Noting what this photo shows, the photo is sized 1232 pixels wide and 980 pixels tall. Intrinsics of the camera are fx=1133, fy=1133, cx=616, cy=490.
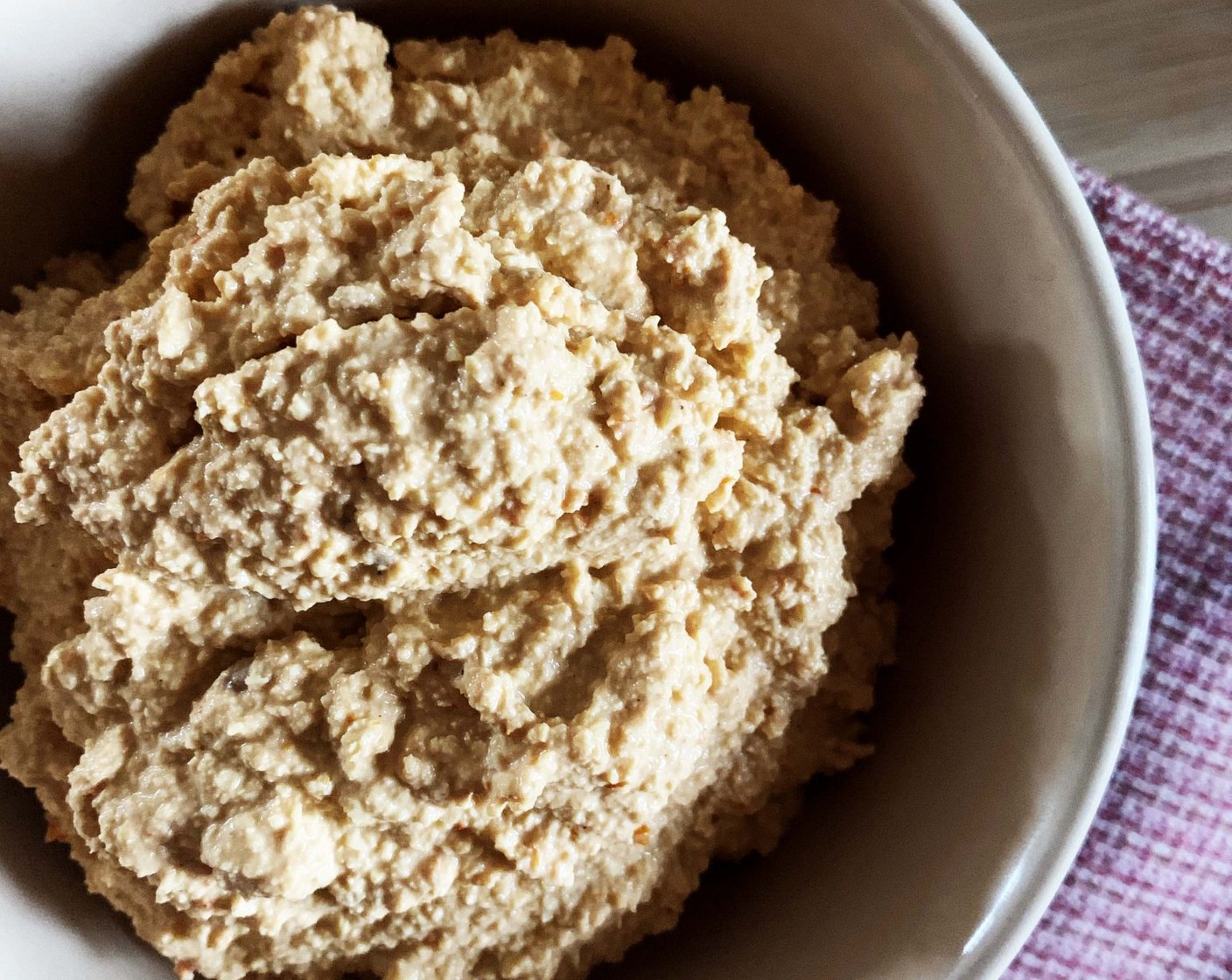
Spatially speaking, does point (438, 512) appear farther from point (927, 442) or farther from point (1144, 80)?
point (1144, 80)

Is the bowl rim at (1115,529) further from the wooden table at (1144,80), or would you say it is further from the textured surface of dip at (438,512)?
the wooden table at (1144,80)

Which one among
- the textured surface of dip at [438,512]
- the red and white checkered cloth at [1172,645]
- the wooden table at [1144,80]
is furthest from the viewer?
the wooden table at [1144,80]

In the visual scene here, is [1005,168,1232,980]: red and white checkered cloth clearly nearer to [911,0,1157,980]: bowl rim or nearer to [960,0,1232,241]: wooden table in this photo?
[960,0,1232,241]: wooden table

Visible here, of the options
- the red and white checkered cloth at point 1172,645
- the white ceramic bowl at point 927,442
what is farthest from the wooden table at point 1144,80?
the white ceramic bowl at point 927,442

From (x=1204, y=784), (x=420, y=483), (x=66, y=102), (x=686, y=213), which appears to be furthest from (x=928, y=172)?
(x=66, y=102)

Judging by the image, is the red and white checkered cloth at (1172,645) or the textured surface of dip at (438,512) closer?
the textured surface of dip at (438,512)

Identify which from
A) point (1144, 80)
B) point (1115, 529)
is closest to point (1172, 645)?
point (1115, 529)

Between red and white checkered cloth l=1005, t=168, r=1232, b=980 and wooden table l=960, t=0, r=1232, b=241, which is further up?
wooden table l=960, t=0, r=1232, b=241

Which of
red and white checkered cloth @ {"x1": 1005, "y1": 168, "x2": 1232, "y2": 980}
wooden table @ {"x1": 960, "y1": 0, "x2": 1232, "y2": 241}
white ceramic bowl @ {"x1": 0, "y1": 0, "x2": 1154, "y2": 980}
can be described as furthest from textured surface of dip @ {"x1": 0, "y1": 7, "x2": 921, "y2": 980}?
wooden table @ {"x1": 960, "y1": 0, "x2": 1232, "y2": 241}
